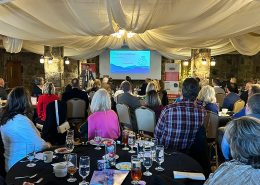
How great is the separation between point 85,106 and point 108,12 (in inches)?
131

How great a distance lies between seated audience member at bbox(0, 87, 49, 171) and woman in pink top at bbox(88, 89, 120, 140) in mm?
806

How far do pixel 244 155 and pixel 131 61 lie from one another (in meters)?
13.8

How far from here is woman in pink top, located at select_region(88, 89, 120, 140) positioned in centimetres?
403

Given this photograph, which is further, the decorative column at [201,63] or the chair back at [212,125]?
the decorative column at [201,63]

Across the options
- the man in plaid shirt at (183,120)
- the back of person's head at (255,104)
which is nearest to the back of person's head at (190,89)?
the man in plaid shirt at (183,120)

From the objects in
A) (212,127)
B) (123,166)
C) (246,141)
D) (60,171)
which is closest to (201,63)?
(212,127)

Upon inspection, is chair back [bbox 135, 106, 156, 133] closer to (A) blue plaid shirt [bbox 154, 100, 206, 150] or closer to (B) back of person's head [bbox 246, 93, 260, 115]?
(A) blue plaid shirt [bbox 154, 100, 206, 150]

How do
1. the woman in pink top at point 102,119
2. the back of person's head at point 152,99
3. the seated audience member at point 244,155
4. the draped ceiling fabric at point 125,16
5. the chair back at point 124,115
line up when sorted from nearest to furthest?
the seated audience member at point 244,155
the woman in pink top at point 102,119
the draped ceiling fabric at point 125,16
the back of person's head at point 152,99
the chair back at point 124,115

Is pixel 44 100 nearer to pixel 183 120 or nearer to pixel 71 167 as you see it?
pixel 183 120

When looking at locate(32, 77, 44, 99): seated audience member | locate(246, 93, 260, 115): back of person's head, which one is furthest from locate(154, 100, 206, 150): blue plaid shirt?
locate(32, 77, 44, 99): seated audience member

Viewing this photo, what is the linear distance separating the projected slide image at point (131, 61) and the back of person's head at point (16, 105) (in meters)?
12.3

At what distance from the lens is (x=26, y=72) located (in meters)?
15.2

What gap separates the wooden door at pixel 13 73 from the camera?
13.9 metres

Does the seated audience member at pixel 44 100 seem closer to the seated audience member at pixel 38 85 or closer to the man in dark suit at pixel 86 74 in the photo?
the seated audience member at pixel 38 85
